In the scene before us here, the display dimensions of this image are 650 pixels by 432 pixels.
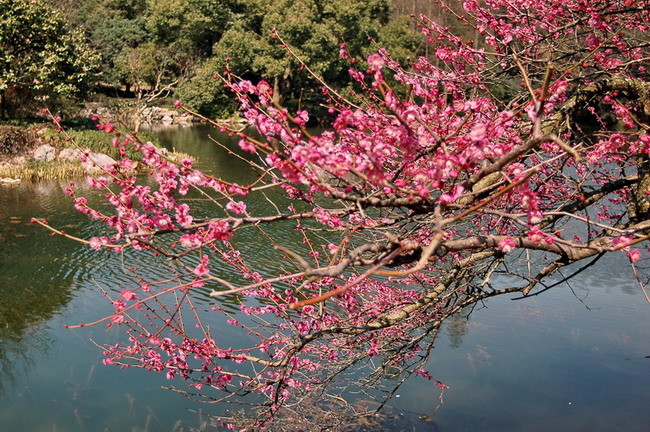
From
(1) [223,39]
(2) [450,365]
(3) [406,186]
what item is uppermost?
(3) [406,186]

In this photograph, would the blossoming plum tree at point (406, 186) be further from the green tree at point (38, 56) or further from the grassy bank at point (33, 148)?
the green tree at point (38, 56)

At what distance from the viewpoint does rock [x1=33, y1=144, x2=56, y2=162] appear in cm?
1741

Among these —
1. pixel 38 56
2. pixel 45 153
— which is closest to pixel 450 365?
pixel 45 153

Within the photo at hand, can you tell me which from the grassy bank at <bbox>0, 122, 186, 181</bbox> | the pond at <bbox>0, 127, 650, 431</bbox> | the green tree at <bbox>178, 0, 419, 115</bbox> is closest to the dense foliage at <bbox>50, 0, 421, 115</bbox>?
the green tree at <bbox>178, 0, 419, 115</bbox>

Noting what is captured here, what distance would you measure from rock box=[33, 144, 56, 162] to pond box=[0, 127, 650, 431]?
25.4 feet

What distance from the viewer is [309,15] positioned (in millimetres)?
31156

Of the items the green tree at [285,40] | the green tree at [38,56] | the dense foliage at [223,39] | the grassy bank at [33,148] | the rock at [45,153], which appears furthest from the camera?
the dense foliage at [223,39]

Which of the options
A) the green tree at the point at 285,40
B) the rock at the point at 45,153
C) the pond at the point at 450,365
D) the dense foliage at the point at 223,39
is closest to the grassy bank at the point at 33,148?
the rock at the point at 45,153

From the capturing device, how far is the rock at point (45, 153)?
17.4 metres

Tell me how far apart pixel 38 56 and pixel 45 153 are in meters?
3.81

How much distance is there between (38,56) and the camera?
19.2m

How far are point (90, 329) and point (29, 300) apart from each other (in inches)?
55.9

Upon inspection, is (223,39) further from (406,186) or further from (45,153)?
(406,186)

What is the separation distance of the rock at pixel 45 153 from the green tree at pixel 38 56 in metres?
2.17
